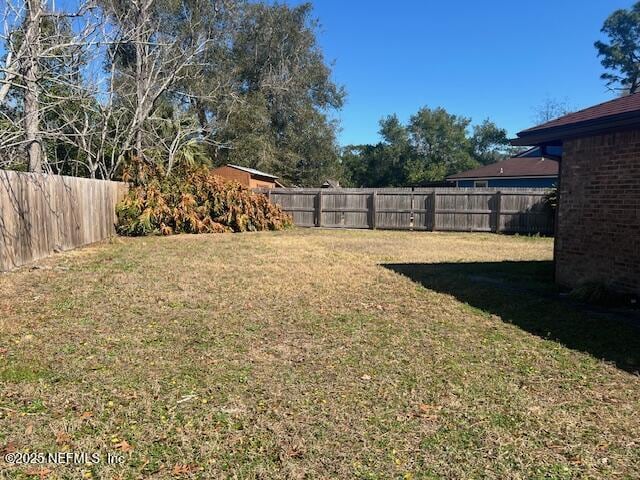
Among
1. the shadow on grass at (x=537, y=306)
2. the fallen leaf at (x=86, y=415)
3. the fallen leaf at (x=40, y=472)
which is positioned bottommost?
the fallen leaf at (x=40, y=472)

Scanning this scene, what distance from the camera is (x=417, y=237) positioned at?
1530 cm

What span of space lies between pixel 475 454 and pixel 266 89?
27.7 m

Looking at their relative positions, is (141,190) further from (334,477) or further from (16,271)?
(334,477)

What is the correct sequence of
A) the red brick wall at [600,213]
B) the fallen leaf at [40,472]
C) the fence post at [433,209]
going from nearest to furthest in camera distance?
the fallen leaf at [40,472], the red brick wall at [600,213], the fence post at [433,209]

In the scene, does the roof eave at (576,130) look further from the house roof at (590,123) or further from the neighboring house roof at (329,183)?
the neighboring house roof at (329,183)

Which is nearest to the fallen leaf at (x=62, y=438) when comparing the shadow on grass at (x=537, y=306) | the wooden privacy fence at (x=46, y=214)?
the shadow on grass at (x=537, y=306)

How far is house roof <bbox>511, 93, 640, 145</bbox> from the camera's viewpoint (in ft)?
18.2

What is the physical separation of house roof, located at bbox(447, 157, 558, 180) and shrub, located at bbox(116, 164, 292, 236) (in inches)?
563

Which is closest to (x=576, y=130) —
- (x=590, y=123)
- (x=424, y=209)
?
(x=590, y=123)

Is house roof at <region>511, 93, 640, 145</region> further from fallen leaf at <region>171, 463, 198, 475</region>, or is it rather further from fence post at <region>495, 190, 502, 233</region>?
fence post at <region>495, 190, 502, 233</region>

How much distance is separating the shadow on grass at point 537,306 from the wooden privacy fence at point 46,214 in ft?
20.8

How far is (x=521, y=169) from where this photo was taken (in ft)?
86.1

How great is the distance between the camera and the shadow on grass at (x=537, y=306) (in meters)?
4.45

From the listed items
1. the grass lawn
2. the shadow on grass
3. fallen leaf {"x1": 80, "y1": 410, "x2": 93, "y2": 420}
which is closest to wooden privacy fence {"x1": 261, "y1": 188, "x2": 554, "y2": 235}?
the shadow on grass
